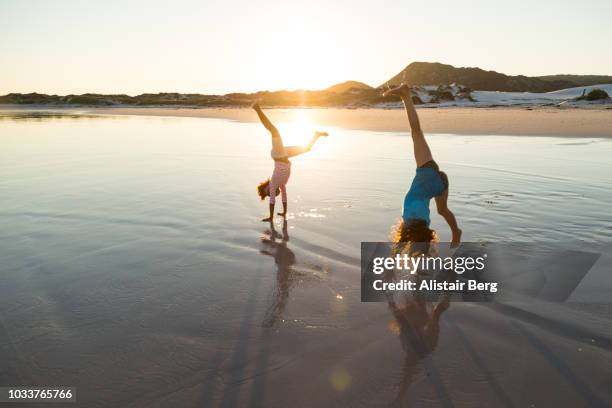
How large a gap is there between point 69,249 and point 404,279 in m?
5.45

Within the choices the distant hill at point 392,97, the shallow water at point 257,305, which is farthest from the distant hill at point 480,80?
the shallow water at point 257,305

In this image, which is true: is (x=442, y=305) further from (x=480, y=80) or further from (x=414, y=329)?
(x=480, y=80)

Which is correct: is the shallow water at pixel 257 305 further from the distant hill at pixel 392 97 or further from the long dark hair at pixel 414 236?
the distant hill at pixel 392 97

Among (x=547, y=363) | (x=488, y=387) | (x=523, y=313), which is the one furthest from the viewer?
(x=523, y=313)

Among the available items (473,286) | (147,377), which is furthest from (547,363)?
(147,377)

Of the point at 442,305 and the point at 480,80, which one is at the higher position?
the point at 480,80

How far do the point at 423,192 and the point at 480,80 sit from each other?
517 ft

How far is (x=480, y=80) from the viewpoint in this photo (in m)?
143

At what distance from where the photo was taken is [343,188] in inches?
437

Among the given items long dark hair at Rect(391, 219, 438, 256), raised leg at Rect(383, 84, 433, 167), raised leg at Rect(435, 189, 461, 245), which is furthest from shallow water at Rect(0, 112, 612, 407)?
raised leg at Rect(383, 84, 433, 167)

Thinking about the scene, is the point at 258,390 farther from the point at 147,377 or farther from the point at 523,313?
the point at 523,313

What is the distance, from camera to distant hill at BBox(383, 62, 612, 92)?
436ft

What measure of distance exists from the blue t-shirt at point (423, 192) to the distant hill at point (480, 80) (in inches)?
4884

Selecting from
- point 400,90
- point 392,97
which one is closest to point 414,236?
point 400,90
